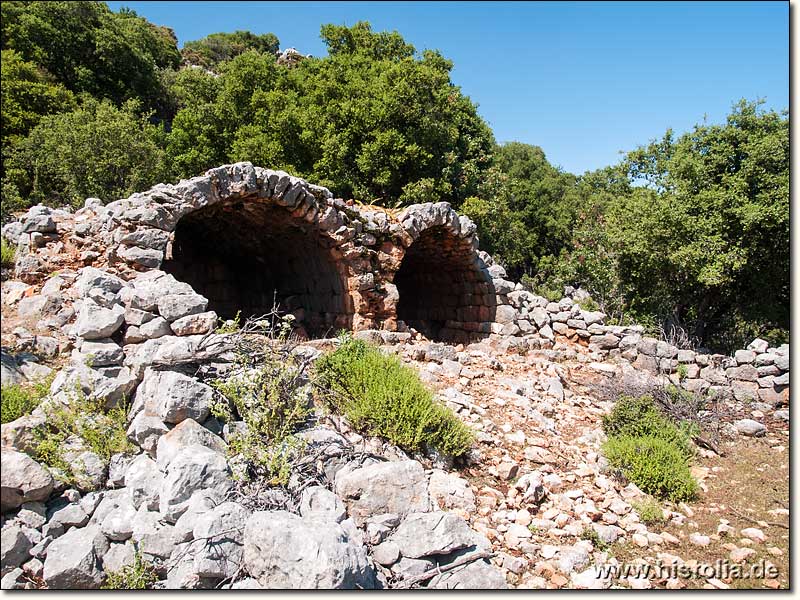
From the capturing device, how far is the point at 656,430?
6.67 meters

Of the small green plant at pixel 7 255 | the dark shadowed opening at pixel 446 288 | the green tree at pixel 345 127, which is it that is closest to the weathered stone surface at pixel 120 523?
the small green plant at pixel 7 255

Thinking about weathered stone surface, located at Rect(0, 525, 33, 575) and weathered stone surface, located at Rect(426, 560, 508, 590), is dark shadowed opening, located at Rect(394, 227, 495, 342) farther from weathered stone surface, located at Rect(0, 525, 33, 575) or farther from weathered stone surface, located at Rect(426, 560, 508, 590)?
weathered stone surface, located at Rect(0, 525, 33, 575)

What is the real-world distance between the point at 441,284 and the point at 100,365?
8.76 m

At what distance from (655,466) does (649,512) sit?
80 cm

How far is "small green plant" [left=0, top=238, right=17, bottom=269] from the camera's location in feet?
22.0

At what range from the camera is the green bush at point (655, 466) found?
559 centimetres

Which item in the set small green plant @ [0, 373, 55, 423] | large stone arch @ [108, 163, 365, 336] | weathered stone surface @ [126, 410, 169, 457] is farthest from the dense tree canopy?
weathered stone surface @ [126, 410, 169, 457]

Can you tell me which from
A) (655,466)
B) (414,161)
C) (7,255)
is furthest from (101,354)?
(414,161)

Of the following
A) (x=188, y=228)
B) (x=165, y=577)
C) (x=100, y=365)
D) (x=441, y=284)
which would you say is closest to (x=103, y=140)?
(x=188, y=228)

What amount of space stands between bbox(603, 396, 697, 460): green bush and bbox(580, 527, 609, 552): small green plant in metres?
2.30

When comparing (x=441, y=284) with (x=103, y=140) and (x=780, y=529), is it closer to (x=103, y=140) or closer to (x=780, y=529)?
(x=780, y=529)

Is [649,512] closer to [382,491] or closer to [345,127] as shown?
[382,491]

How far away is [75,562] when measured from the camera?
136 inches

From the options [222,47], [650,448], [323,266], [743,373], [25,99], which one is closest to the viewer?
[650,448]
